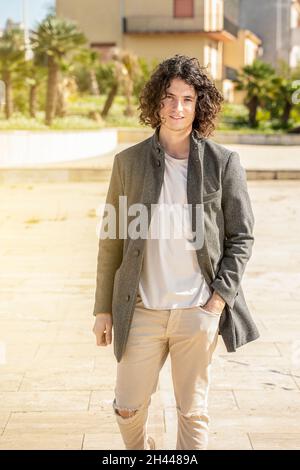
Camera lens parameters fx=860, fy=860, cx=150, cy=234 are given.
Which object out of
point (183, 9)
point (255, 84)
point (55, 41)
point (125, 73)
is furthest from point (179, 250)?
point (183, 9)

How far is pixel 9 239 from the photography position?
10227 mm

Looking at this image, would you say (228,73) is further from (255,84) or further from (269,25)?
(255,84)

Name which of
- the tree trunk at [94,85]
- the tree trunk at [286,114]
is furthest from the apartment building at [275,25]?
the tree trunk at [286,114]

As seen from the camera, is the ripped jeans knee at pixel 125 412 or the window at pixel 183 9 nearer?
the ripped jeans knee at pixel 125 412

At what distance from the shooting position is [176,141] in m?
3.00

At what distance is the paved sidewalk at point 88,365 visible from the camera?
4043 mm

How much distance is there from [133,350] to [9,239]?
7.46 m

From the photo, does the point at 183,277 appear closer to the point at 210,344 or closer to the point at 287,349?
the point at 210,344

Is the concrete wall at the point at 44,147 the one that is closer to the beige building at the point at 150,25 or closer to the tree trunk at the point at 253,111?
the tree trunk at the point at 253,111

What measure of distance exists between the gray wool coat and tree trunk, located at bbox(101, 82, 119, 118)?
2916 cm

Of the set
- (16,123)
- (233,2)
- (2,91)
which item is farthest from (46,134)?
(233,2)

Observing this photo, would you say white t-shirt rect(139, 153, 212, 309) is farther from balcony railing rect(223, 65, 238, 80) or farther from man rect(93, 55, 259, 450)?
balcony railing rect(223, 65, 238, 80)

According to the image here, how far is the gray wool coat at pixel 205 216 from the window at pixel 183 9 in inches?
1597

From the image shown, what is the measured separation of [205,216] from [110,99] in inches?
1168
